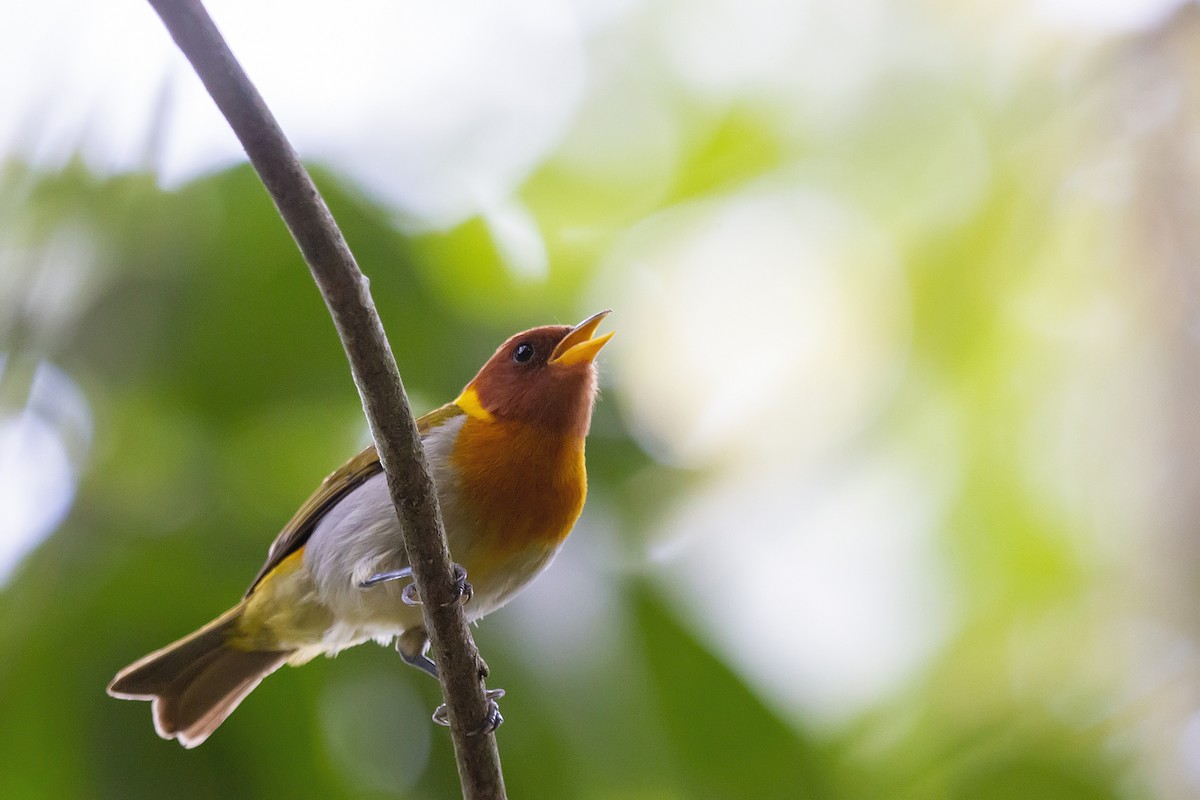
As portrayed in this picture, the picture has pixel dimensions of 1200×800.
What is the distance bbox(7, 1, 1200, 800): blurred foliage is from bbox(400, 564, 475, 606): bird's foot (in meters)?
1.06

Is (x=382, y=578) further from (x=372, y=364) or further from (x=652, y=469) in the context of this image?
(x=652, y=469)

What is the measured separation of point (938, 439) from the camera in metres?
5.56

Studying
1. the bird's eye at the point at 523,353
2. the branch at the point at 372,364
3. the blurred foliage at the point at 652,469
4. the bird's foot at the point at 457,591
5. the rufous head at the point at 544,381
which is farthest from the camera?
the blurred foliage at the point at 652,469

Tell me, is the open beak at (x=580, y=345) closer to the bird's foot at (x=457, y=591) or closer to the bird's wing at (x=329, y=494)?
the bird's wing at (x=329, y=494)

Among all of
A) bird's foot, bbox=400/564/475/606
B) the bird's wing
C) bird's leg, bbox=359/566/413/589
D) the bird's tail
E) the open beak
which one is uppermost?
the open beak

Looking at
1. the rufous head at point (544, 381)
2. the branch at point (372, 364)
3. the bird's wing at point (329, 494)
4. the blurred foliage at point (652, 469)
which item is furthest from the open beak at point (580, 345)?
the blurred foliage at point (652, 469)

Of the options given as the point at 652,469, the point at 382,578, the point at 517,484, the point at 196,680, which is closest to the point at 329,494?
the point at 382,578

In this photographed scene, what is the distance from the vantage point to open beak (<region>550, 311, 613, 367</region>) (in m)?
3.19

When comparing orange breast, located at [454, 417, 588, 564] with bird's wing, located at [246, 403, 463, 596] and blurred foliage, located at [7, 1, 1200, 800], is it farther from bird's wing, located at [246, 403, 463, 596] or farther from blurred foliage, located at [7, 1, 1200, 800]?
blurred foliage, located at [7, 1, 1200, 800]

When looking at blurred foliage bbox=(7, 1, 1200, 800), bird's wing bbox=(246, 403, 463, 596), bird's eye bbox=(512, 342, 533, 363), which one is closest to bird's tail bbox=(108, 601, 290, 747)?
bird's wing bbox=(246, 403, 463, 596)

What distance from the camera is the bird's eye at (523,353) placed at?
132 inches

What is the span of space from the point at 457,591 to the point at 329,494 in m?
1.02

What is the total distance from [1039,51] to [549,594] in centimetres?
338

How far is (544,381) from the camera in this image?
321 cm
